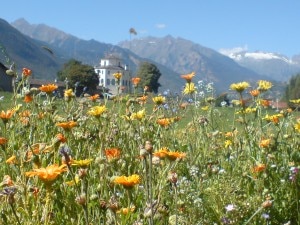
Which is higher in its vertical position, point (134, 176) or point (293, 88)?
point (134, 176)

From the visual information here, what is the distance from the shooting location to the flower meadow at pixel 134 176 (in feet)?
4.92

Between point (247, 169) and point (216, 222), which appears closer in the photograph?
point (216, 222)

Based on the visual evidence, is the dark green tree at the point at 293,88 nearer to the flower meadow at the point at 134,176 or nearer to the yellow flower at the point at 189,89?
the yellow flower at the point at 189,89

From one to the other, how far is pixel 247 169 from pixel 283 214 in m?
0.44

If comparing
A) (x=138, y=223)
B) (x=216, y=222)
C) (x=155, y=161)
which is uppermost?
(x=155, y=161)

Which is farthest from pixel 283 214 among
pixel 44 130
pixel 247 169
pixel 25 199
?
pixel 44 130

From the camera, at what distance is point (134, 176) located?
4.85 ft

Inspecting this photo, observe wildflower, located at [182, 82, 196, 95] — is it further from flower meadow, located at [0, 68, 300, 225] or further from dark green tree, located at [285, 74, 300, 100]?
dark green tree, located at [285, 74, 300, 100]

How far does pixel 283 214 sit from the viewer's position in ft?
7.17

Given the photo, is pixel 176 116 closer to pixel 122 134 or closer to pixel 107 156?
pixel 122 134

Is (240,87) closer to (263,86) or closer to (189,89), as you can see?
(263,86)

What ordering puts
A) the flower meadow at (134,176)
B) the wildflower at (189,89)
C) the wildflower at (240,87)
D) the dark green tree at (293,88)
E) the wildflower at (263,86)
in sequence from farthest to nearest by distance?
1. the dark green tree at (293,88)
2. the wildflower at (189,89)
3. the wildflower at (263,86)
4. the wildflower at (240,87)
5. the flower meadow at (134,176)

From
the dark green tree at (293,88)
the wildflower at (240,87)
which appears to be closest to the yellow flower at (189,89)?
the wildflower at (240,87)

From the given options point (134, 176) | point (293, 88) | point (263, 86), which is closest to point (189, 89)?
point (263, 86)
